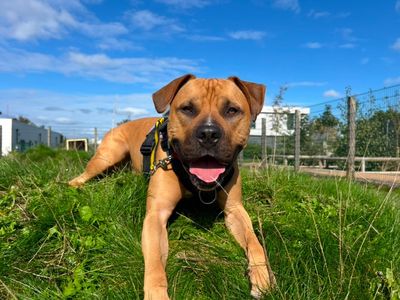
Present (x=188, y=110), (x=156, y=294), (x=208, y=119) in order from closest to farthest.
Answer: (x=156, y=294) → (x=208, y=119) → (x=188, y=110)

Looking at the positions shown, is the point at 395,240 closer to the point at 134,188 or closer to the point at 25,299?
the point at 134,188

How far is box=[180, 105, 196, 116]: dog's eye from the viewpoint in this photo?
10.4ft

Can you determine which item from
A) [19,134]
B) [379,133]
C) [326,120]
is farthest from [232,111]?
[19,134]

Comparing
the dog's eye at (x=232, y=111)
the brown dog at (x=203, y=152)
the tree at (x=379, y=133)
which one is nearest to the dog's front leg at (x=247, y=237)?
the brown dog at (x=203, y=152)

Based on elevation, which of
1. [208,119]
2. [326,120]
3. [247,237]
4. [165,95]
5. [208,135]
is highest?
[326,120]

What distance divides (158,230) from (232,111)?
1.13 meters

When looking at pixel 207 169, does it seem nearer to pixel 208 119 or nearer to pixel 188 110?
pixel 208 119

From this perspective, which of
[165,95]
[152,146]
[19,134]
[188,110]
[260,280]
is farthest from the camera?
[19,134]

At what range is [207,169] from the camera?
296 centimetres

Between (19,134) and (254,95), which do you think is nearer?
(254,95)

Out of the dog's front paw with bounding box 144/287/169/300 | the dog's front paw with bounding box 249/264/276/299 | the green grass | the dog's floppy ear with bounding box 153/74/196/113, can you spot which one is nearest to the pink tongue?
the green grass

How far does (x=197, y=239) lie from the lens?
296 centimetres

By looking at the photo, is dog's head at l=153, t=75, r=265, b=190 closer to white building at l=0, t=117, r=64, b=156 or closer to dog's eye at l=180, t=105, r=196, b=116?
dog's eye at l=180, t=105, r=196, b=116

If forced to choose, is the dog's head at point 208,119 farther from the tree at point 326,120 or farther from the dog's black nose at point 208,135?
the tree at point 326,120
